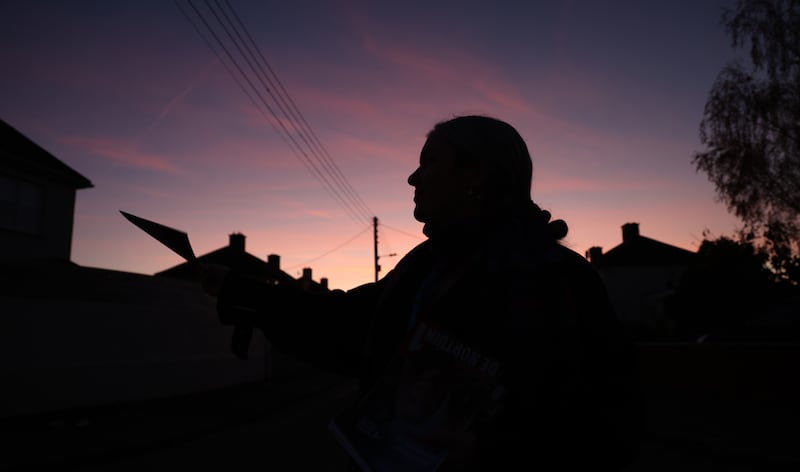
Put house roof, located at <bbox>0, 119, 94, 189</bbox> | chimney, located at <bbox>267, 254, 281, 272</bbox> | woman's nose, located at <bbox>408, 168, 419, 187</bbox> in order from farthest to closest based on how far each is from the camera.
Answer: chimney, located at <bbox>267, 254, 281, 272</bbox> < house roof, located at <bbox>0, 119, 94, 189</bbox> < woman's nose, located at <bbox>408, 168, 419, 187</bbox>

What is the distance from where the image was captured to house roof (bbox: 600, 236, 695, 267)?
159 feet

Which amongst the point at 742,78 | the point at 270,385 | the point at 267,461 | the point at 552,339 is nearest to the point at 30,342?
the point at 267,461

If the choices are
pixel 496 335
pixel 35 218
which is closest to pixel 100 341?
pixel 35 218

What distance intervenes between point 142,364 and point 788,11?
22.3m

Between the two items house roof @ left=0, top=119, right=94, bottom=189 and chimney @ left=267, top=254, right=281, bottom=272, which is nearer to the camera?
house roof @ left=0, top=119, right=94, bottom=189

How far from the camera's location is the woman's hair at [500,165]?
4.57 ft

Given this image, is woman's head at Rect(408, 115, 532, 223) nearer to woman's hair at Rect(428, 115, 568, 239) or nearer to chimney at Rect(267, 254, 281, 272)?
woman's hair at Rect(428, 115, 568, 239)

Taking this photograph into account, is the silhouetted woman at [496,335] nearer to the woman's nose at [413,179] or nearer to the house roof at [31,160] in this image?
the woman's nose at [413,179]

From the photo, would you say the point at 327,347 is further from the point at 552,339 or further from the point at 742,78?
the point at 742,78

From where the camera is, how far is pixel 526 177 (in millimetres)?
1427

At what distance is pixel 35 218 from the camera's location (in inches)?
640

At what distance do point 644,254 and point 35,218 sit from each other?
47.1 meters

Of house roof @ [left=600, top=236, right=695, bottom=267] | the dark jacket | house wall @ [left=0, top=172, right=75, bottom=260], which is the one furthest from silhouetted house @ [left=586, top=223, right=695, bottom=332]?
the dark jacket

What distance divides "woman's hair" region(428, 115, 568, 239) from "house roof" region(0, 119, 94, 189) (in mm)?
17577
